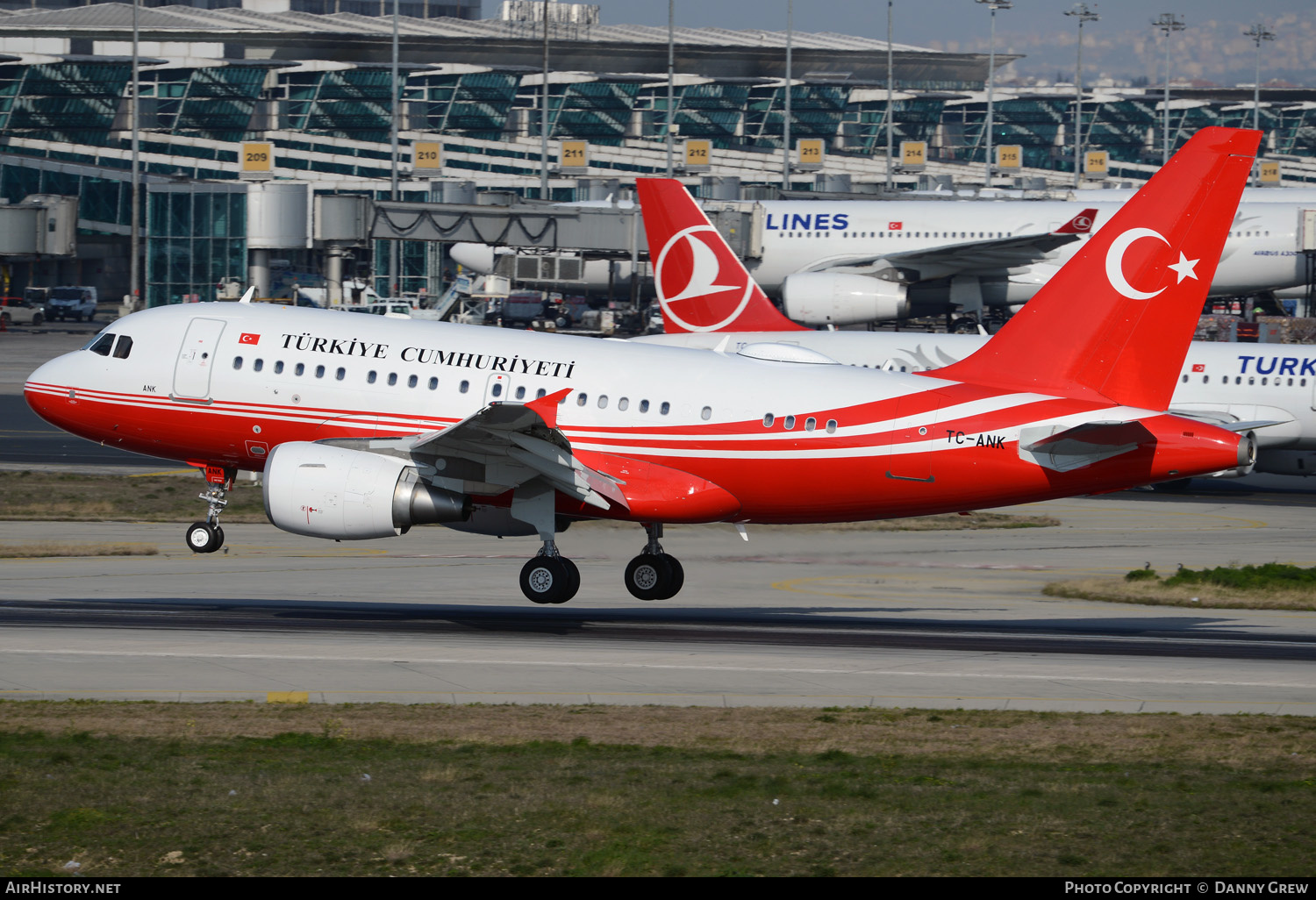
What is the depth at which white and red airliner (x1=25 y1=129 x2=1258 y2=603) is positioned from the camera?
29812 mm

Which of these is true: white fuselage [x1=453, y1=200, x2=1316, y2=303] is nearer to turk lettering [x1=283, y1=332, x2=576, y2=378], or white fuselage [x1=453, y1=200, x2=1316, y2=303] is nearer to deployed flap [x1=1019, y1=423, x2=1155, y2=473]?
turk lettering [x1=283, y1=332, x2=576, y2=378]

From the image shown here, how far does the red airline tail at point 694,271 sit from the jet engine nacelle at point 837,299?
909 inches

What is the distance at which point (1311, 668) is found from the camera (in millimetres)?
29250

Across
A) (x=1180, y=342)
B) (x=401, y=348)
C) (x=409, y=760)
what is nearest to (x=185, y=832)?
(x=409, y=760)

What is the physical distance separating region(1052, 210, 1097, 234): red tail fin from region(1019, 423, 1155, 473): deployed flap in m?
52.6

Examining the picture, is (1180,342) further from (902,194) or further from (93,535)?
(902,194)

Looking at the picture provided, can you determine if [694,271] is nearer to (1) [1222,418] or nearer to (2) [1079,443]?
(1) [1222,418]

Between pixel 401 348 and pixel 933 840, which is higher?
pixel 401 348

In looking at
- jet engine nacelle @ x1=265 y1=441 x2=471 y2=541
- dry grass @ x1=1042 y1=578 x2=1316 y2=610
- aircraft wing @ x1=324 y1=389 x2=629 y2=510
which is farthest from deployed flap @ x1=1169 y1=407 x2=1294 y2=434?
jet engine nacelle @ x1=265 y1=441 x2=471 y2=541

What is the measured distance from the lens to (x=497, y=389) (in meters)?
31.8

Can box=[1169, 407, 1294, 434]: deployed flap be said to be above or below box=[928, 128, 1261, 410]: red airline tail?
below

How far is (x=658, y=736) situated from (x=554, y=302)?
95.5 m

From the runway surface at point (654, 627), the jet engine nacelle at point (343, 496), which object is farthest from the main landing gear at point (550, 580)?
the jet engine nacelle at point (343, 496)

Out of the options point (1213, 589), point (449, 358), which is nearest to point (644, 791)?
point (449, 358)
